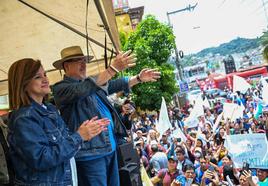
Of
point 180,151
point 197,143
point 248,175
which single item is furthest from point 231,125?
point 248,175

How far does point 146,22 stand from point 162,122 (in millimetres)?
13331

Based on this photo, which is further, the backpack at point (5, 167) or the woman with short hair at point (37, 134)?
the backpack at point (5, 167)

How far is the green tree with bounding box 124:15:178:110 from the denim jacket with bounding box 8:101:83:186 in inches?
742

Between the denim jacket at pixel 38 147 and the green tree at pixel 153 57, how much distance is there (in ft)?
61.9

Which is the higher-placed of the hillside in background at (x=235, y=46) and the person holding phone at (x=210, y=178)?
the person holding phone at (x=210, y=178)

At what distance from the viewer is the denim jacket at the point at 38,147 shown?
178cm

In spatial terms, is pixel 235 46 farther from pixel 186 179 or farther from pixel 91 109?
pixel 91 109

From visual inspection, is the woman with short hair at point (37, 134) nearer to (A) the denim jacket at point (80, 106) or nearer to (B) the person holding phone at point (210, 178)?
(A) the denim jacket at point (80, 106)

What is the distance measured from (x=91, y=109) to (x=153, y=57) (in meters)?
19.8

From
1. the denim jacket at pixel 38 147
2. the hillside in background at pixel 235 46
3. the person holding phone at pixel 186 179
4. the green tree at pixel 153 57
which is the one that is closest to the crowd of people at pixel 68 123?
the denim jacket at pixel 38 147

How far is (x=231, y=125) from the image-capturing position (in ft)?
40.3

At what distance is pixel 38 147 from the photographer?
1778 mm

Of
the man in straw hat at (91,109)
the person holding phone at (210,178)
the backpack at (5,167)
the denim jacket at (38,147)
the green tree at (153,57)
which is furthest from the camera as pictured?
the green tree at (153,57)

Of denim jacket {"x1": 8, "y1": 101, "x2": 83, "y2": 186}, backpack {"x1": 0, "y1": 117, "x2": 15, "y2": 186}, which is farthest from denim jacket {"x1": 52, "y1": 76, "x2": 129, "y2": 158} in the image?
backpack {"x1": 0, "y1": 117, "x2": 15, "y2": 186}
